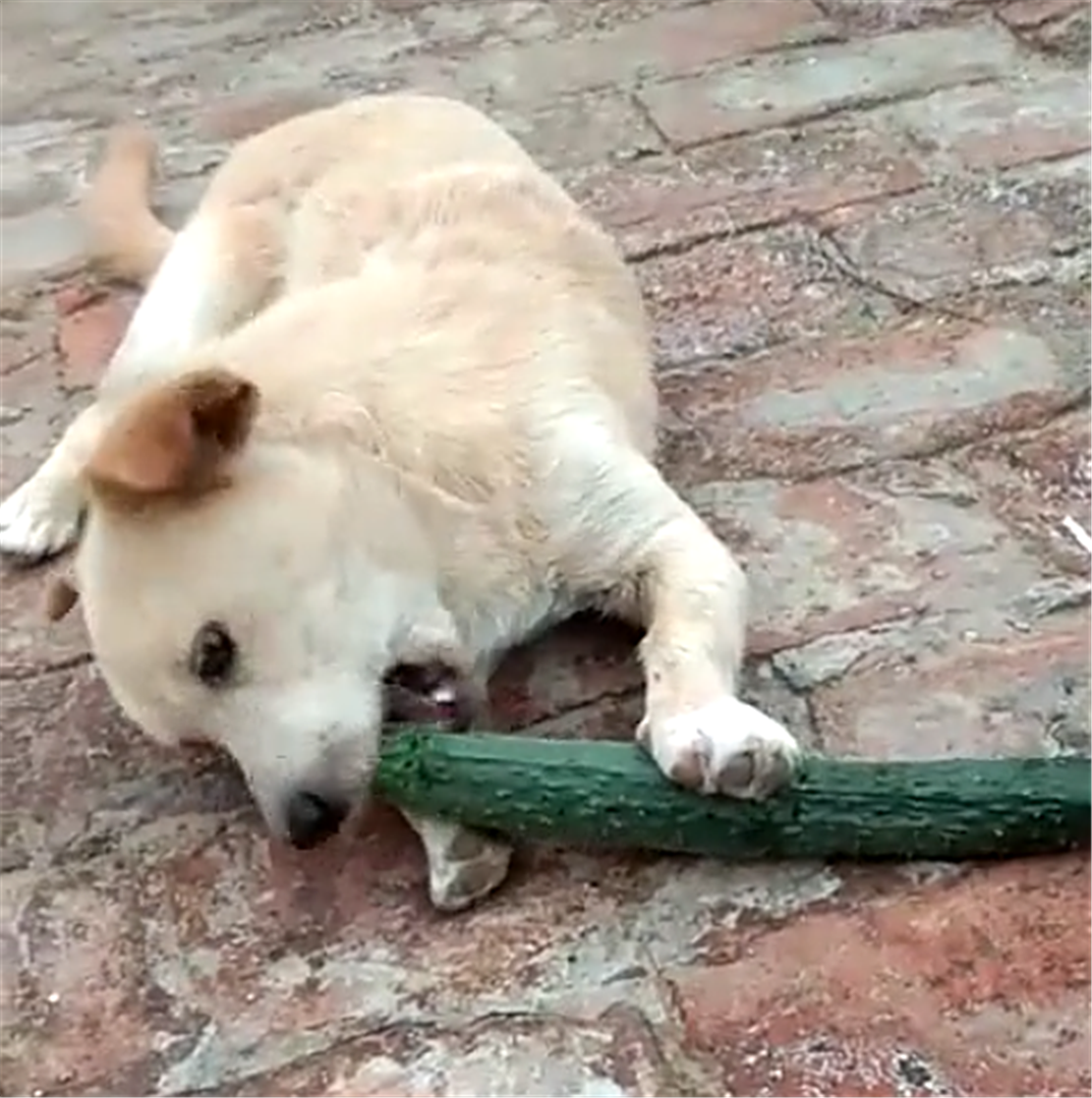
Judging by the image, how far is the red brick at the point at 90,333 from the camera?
3.32 meters

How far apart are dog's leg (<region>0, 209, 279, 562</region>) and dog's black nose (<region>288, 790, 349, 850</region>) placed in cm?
74

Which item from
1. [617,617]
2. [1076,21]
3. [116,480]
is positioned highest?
[116,480]

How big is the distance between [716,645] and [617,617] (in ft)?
0.78

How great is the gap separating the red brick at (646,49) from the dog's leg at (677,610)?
1.66 m

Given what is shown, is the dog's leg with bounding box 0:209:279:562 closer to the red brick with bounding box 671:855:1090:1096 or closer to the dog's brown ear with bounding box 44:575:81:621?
the dog's brown ear with bounding box 44:575:81:621

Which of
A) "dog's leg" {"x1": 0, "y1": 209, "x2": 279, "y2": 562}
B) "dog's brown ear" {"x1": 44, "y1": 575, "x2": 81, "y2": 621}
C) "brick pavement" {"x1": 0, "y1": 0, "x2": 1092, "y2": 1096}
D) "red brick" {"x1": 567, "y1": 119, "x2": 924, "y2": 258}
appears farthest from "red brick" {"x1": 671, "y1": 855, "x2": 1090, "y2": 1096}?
"red brick" {"x1": 567, "y1": 119, "x2": 924, "y2": 258}

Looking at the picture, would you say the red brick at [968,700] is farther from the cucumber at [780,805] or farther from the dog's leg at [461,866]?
the dog's leg at [461,866]

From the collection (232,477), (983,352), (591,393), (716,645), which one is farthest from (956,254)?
(232,477)

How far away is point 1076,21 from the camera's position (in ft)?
13.0

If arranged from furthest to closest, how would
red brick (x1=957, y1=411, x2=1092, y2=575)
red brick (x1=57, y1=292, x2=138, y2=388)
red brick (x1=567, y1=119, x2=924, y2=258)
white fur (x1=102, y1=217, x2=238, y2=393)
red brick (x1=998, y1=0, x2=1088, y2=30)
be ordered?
1. red brick (x1=998, y1=0, x2=1088, y2=30)
2. red brick (x1=567, y1=119, x2=924, y2=258)
3. red brick (x1=57, y1=292, x2=138, y2=388)
4. white fur (x1=102, y1=217, x2=238, y2=393)
5. red brick (x1=957, y1=411, x2=1092, y2=575)

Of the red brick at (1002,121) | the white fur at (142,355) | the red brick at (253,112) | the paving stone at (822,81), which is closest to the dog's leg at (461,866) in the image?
the white fur at (142,355)

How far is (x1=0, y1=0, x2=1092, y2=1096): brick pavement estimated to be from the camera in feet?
6.61

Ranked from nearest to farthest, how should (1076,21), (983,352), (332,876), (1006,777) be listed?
(1006,777) → (332,876) → (983,352) → (1076,21)

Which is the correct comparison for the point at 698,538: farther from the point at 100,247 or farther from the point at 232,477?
the point at 100,247
